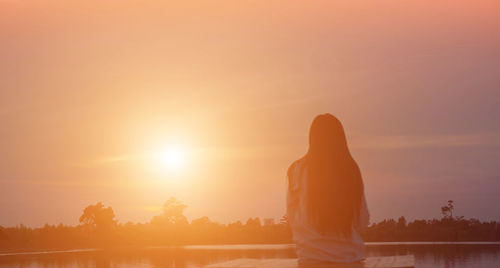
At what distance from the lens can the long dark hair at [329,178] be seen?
10.6 metres

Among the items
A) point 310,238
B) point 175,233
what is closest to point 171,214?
point 175,233

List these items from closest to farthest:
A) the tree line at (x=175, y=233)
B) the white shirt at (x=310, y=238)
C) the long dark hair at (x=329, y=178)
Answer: the long dark hair at (x=329, y=178) < the white shirt at (x=310, y=238) < the tree line at (x=175, y=233)

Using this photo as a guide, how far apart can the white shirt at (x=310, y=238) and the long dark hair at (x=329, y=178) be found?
143 mm

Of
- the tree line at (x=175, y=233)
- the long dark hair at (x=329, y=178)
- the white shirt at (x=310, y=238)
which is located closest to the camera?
the long dark hair at (x=329, y=178)

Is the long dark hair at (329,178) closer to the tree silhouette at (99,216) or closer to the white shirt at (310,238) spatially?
the white shirt at (310,238)

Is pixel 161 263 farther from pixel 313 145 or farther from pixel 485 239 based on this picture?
pixel 485 239

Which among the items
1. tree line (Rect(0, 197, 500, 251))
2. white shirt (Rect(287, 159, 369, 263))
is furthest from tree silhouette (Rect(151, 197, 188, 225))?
white shirt (Rect(287, 159, 369, 263))

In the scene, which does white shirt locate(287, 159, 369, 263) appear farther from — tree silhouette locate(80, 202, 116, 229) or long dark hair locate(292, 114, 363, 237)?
tree silhouette locate(80, 202, 116, 229)

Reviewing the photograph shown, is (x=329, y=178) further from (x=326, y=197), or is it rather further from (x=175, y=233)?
(x=175, y=233)

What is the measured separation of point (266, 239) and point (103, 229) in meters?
9.95

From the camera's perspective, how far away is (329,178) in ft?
35.0

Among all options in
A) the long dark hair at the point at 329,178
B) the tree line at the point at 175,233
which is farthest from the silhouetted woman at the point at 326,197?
the tree line at the point at 175,233

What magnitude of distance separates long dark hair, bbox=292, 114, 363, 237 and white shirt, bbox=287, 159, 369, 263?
14cm

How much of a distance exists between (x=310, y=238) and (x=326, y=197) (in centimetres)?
89
